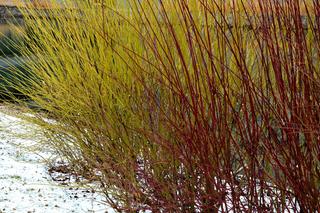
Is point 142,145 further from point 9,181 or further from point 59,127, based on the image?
point 9,181

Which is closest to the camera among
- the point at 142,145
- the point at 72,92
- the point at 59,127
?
the point at 142,145

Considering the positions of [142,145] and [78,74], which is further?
[78,74]

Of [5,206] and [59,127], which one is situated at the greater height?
[59,127]

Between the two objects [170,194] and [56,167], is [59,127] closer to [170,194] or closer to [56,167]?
[56,167]

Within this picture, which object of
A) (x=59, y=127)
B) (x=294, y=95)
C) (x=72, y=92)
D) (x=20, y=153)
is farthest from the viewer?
(x=20, y=153)

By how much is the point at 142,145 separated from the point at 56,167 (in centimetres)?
167

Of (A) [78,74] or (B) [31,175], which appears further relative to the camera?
(B) [31,175]

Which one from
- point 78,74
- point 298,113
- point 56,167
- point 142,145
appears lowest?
point 298,113

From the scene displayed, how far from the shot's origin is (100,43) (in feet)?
12.9

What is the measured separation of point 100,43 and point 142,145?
75cm

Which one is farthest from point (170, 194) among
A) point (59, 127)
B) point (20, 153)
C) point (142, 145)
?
point (20, 153)

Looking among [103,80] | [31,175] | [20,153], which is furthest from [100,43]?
[20,153]

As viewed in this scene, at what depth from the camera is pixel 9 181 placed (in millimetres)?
4703

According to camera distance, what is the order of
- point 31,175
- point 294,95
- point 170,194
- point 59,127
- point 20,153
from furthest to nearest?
point 20,153
point 31,175
point 59,127
point 170,194
point 294,95
